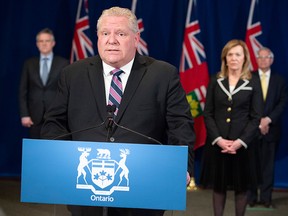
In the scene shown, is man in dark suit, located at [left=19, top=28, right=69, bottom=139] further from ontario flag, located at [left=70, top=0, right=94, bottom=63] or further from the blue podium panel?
the blue podium panel

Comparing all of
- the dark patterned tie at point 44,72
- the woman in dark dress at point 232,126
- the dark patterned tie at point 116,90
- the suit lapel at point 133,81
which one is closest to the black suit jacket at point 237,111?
the woman in dark dress at point 232,126

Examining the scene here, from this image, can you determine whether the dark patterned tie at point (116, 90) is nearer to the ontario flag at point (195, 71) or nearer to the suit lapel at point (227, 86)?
the suit lapel at point (227, 86)

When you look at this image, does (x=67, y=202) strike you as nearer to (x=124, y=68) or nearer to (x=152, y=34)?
(x=124, y=68)

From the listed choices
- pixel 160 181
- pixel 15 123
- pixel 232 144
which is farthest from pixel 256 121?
pixel 15 123

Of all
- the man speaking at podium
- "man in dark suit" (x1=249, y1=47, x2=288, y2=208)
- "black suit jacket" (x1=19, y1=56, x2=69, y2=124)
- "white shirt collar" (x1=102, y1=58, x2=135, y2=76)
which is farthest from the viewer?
"black suit jacket" (x1=19, y1=56, x2=69, y2=124)

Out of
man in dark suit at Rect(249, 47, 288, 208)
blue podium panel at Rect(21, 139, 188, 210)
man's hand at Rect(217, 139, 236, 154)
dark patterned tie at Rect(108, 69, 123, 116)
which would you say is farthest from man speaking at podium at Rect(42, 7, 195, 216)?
man in dark suit at Rect(249, 47, 288, 208)

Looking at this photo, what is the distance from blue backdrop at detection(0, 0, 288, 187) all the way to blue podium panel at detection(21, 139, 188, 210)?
15.8 ft

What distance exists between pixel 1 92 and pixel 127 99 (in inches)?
202

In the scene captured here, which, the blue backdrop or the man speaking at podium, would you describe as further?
the blue backdrop

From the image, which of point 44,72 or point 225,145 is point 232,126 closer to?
point 225,145

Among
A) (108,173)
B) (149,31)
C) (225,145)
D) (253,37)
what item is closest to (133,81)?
(108,173)

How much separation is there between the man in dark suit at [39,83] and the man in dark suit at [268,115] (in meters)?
2.17

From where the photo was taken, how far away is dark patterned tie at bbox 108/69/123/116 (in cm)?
245

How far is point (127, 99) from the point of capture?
243cm
